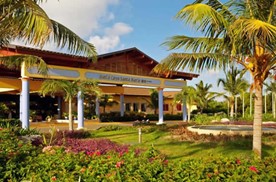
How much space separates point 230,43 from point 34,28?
4.33m

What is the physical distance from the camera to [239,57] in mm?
7902

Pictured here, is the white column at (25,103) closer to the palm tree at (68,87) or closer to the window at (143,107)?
the palm tree at (68,87)

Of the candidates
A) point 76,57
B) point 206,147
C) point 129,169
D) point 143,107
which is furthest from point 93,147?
point 143,107

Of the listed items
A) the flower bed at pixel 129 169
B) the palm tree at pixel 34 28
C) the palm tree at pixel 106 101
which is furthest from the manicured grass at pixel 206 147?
the palm tree at pixel 106 101

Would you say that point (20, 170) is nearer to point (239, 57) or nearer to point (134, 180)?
point (134, 180)

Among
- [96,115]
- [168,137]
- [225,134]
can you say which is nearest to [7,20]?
[168,137]

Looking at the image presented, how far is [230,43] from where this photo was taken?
770 cm

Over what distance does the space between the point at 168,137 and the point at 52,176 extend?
36.3 ft

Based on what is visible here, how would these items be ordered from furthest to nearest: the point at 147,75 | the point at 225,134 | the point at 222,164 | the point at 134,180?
the point at 147,75 → the point at 225,134 → the point at 222,164 → the point at 134,180

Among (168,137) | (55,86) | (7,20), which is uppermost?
(7,20)

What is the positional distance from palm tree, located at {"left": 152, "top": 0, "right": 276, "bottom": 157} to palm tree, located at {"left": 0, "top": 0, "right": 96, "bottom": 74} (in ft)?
7.35

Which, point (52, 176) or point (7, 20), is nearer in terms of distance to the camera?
point (52, 176)

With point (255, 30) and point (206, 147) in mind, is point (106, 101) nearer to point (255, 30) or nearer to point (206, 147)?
point (206, 147)

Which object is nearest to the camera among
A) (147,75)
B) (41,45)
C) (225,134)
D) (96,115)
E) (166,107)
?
(41,45)
